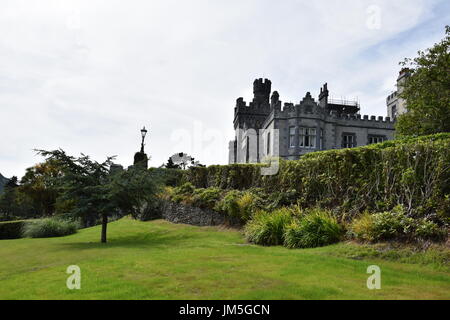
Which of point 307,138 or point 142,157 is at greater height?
point 307,138

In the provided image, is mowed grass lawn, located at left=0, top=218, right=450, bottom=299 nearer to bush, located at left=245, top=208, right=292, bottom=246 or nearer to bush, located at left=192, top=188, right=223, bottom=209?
bush, located at left=245, top=208, right=292, bottom=246

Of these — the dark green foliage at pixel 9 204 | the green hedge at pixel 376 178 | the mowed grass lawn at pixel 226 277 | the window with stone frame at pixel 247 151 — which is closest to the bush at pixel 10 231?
the mowed grass lawn at pixel 226 277

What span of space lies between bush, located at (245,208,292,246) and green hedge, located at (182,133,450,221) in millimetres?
1431

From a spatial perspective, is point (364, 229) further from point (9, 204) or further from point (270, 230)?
point (9, 204)

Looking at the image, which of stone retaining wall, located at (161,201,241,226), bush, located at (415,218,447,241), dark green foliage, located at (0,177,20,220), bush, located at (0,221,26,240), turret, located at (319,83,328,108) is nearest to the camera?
bush, located at (415,218,447,241)

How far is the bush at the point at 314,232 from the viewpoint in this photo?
947 centimetres

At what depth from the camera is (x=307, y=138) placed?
3077 centimetres

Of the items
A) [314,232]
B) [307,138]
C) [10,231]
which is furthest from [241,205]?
[307,138]

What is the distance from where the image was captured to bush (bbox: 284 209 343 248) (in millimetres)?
9469

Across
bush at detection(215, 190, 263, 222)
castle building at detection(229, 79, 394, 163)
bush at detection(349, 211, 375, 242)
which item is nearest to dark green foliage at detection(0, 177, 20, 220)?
castle building at detection(229, 79, 394, 163)

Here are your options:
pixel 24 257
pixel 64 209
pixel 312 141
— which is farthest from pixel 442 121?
pixel 64 209

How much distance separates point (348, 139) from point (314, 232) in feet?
84.4

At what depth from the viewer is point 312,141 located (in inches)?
1216

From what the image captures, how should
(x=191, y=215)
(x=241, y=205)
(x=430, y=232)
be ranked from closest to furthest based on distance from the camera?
(x=430, y=232) < (x=241, y=205) < (x=191, y=215)
